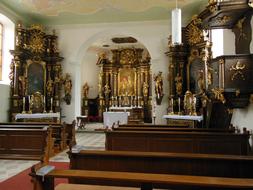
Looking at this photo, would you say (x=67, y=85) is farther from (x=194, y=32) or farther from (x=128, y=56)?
(x=128, y=56)

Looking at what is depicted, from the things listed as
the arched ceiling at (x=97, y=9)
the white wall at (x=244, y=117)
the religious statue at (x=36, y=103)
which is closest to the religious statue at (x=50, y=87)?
the religious statue at (x=36, y=103)

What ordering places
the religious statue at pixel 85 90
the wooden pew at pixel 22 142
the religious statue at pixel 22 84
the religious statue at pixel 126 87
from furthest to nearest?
the religious statue at pixel 85 90
the religious statue at pixel 126 87
the religious statue at pixel 22 84
the wooden pew at pixel 22 142

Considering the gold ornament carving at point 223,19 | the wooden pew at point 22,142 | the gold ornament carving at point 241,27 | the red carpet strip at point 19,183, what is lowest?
the red carpet strip at point 19,183

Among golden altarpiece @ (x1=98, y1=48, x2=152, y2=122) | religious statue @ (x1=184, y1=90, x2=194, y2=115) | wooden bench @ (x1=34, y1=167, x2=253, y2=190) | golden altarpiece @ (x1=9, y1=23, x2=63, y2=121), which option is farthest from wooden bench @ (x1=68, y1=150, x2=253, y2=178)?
golden altarpiece @ (x1=98, y1=48, x2=152, y2=122)

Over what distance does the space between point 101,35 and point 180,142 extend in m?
8.70

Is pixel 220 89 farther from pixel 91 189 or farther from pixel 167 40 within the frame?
pixel 167 40

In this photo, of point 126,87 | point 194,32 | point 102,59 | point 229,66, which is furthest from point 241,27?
point 102,59

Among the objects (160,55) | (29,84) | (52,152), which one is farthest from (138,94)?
(52,152)

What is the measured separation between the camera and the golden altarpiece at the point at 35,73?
1054 centimetres

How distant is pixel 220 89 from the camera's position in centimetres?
488

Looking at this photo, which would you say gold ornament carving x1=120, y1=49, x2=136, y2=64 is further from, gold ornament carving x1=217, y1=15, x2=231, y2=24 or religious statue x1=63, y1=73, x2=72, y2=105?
gold ornament carving x1=217, y1=15, x2=231, y2=24

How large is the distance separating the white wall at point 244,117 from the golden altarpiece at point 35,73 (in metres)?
7.96

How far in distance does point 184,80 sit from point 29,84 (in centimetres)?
669

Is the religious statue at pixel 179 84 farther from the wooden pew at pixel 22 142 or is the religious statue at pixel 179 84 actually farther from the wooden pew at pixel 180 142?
the wooden pew at pixel 22 142
